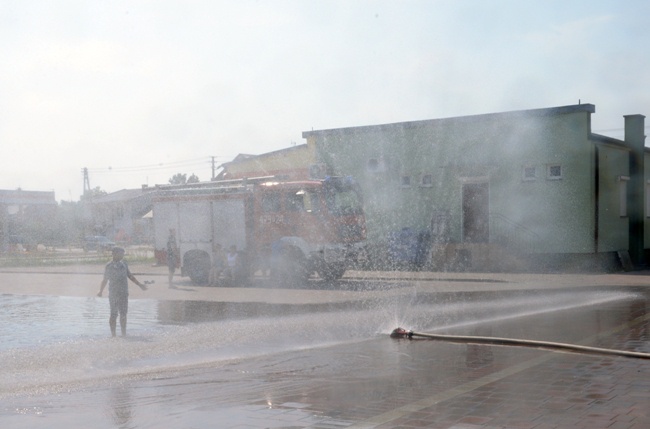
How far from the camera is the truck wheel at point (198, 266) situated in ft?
78.3

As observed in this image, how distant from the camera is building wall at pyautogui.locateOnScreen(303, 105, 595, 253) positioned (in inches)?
1027

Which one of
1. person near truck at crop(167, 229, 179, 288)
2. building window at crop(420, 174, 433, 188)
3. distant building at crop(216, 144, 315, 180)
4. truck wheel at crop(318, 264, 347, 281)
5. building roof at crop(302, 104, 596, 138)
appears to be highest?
building roof at crop(302, 104, 596, 138)

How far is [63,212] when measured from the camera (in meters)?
68.6

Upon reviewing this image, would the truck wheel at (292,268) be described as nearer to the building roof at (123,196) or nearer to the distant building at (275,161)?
the distant building at (275,161)

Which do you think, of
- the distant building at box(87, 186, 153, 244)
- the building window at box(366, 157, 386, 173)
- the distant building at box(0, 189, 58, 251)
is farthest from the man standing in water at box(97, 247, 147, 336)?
the distant building at box(87, 186, 153, 244)

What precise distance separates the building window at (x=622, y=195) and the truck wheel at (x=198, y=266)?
15431 mm

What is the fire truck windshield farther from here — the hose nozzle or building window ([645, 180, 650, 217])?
building window ([645, 180, 650, 217])

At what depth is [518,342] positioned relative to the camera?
32.3ft

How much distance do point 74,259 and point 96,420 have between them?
35829 millimetres

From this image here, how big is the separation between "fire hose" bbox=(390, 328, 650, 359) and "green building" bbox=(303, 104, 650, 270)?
50.6ft

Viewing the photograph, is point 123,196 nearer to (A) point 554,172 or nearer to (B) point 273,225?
(B) point 273,225

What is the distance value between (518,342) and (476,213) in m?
19.1

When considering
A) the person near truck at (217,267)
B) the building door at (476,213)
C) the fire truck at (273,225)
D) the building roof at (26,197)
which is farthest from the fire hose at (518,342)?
the building roof at (26,197)

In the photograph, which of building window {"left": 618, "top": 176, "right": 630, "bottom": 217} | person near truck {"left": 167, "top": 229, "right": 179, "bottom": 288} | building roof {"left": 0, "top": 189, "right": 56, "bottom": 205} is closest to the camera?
person near truck {"left": 167, "top": 229, "right": 179, "bottom": 288}
